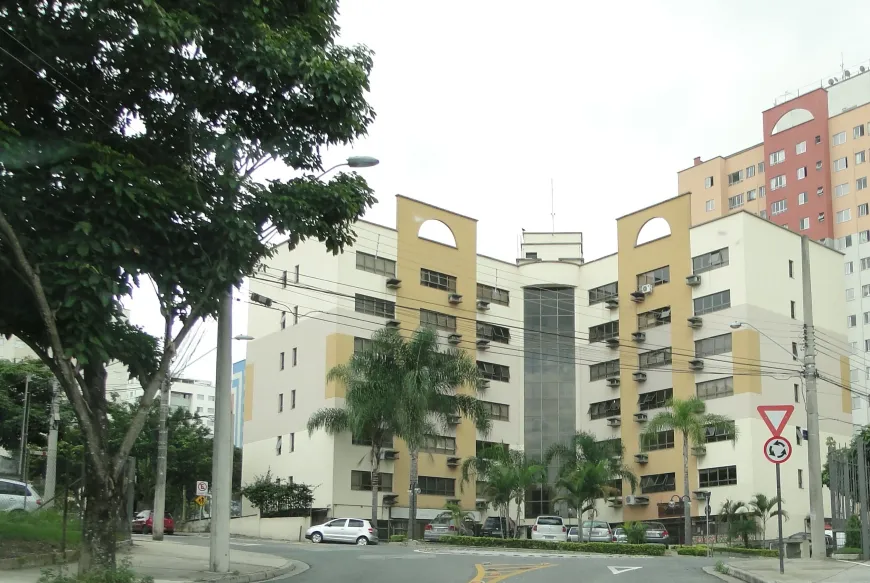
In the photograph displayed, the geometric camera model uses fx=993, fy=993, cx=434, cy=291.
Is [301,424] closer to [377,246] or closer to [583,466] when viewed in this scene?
[377,246]

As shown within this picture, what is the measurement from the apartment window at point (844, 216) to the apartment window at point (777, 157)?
23.4 feet

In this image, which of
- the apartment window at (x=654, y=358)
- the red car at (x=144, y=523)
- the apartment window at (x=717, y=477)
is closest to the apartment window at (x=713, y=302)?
the apartment window at (x=654, y=358)

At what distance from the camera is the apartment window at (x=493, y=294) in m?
62.6

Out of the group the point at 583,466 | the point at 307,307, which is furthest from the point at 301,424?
the point at 583,466

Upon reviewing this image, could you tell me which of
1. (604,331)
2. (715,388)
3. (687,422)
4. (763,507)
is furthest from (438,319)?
(763,507)

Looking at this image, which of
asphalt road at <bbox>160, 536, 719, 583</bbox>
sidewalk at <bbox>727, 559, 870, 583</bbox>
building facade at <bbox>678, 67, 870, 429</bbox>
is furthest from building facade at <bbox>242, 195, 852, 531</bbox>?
sidewalk at <bbox>727, 559, 870, 583</bbox>

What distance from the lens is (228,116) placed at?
17.1m

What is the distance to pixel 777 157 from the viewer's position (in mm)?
87688

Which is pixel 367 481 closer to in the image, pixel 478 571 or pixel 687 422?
pixel 687 422

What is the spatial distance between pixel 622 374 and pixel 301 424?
19875mm

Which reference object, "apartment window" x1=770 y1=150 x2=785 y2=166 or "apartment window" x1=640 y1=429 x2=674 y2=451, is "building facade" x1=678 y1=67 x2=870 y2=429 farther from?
"apartment window" x1=640 y1=429 x2=674 y2=451

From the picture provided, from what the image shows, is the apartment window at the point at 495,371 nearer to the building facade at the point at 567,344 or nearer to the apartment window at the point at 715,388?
the building facade at the point at 567,344

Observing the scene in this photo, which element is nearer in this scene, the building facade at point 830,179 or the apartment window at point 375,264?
the apartment window at point 375,264

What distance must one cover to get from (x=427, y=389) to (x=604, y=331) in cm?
2056
